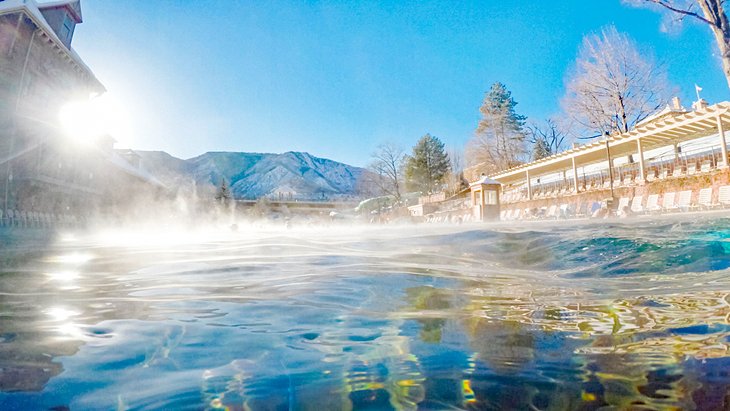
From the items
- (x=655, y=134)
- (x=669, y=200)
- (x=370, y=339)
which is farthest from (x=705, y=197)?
(x=370, y=339)

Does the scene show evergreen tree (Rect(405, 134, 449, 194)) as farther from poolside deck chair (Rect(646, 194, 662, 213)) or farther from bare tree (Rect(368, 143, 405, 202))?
poolside deck chair (Rect(646, 194, 662, 213))

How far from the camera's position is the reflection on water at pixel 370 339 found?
1.01m

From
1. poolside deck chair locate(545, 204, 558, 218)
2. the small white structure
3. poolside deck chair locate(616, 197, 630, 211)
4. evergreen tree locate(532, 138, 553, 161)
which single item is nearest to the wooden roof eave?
poolside deck chair locate(616, 197, 630, 211)

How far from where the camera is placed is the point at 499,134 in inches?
1313

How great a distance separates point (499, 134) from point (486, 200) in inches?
800

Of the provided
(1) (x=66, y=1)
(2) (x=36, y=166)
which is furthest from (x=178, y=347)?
(1) (x=66, y=1)

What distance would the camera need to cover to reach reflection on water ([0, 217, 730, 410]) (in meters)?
1.01

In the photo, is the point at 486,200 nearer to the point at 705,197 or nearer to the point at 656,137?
the point at 705,197

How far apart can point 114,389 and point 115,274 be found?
99.1 inches

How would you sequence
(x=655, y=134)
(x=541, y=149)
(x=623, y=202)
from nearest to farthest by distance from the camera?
(x=623, y=202), (x=655, y=134), (x=541, y=149)

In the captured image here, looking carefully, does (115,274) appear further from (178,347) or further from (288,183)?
(288,183)

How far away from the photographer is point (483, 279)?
280 centimetres

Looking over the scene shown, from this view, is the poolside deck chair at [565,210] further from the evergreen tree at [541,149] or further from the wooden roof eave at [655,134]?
the evergreen tree at [541,149]

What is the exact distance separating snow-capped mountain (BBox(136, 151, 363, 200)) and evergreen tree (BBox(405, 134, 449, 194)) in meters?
69.2
